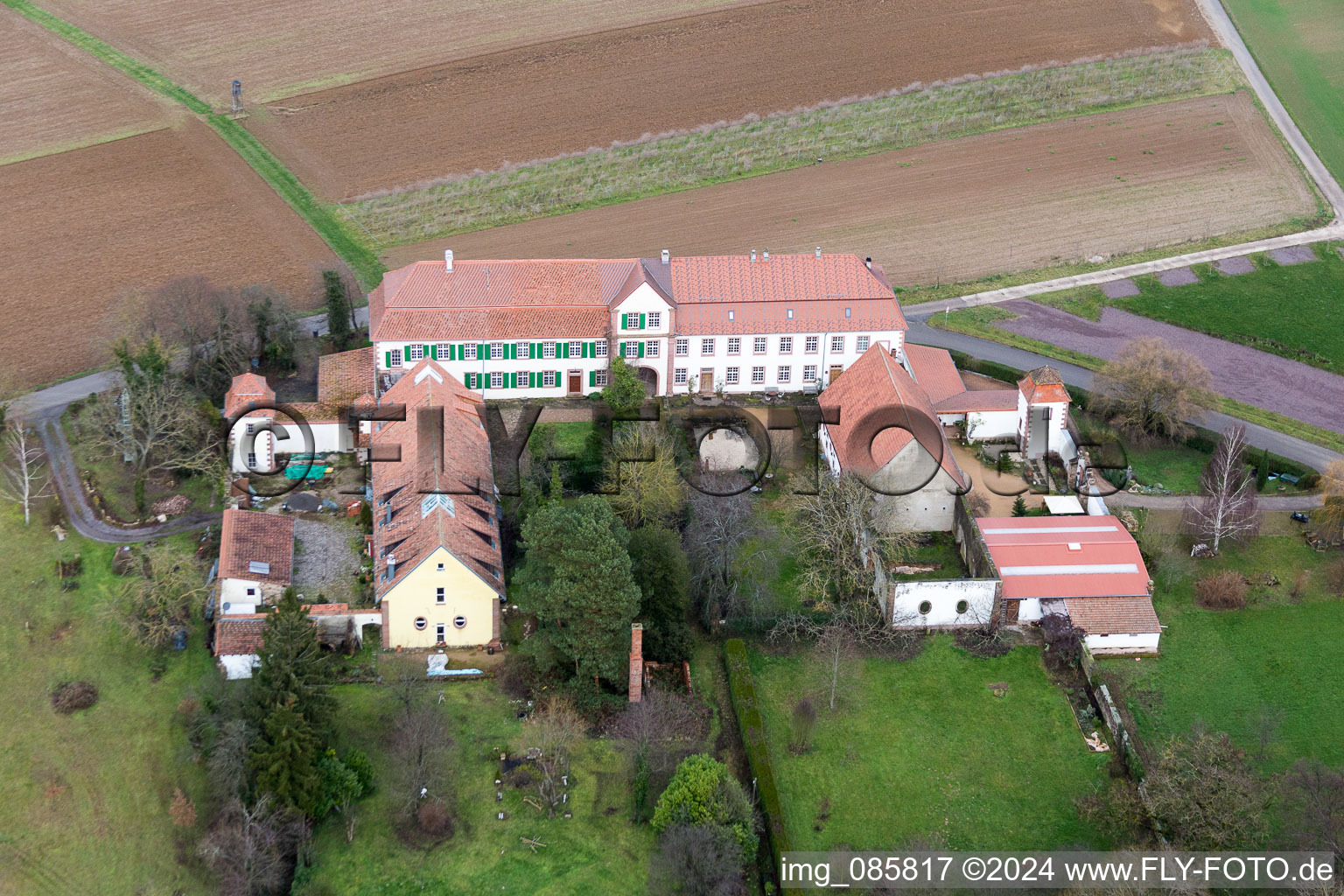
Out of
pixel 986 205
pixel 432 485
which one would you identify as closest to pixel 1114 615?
pixel 432 485

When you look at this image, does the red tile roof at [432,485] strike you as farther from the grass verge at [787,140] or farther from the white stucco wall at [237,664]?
the grass verge at [787,140]

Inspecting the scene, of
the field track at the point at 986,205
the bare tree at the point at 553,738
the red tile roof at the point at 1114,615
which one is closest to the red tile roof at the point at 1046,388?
the red tile roof at the point at 1114,615

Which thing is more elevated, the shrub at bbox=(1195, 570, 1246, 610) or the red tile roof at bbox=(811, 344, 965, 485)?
the red tile roof at bbox=(811, 344, 965, 485)

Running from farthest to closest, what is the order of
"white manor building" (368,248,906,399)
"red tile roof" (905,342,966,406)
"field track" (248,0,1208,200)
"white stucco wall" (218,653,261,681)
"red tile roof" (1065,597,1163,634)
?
"field track" (248,0,1208,200), "red tile roof" (905,342,966,406), "white manor building" (368,248,906,399), "red tile roof" (1065,597,1163,634), "white stucco wall" (218,653,261,681)

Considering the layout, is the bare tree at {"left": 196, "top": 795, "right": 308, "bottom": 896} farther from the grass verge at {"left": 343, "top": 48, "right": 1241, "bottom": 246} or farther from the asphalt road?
the grass verge at {"left": 343, "top": 48, "right": 1241, "bottom": 246}

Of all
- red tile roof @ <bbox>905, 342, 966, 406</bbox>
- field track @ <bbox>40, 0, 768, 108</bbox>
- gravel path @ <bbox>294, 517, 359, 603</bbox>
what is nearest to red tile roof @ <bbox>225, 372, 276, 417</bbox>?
Result: gravel path @ <bbox>294, 517, 359, 603</bbox>

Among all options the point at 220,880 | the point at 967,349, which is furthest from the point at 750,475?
the point at 220,880
